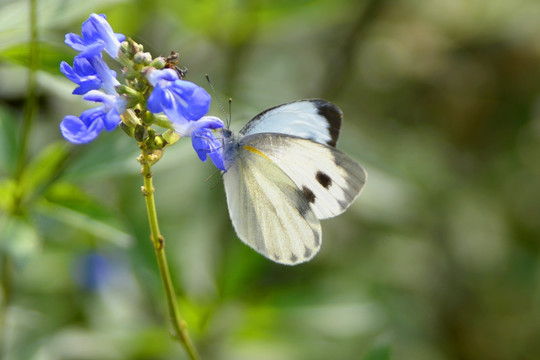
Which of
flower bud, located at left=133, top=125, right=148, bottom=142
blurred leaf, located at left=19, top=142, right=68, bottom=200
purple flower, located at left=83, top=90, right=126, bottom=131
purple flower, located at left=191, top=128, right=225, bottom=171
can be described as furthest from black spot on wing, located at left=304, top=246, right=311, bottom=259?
blurred leaf, located at left=19, top=142, right=68, bottom=200

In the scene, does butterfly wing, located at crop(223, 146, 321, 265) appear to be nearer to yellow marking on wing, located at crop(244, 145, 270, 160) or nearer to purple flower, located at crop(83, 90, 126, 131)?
yellow marking on wing, located at crop(244, 145, 270, 160)

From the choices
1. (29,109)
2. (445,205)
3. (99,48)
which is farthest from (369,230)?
(99,48)

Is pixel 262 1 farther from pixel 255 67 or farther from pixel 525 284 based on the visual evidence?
pixel 525 284

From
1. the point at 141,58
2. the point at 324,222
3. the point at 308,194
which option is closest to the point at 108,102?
the point at 141,58

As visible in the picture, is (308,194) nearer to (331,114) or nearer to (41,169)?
(331,114)

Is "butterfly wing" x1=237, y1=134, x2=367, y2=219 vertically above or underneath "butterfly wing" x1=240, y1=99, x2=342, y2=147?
underneath

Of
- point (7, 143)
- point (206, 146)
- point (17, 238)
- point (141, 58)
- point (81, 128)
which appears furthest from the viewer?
point (7, 143)

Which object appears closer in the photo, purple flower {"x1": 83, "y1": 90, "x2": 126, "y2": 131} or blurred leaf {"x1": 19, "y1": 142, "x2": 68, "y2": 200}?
purple flower {"x1": 83, "y1": 90, "x2": 126, "y2": 131}
